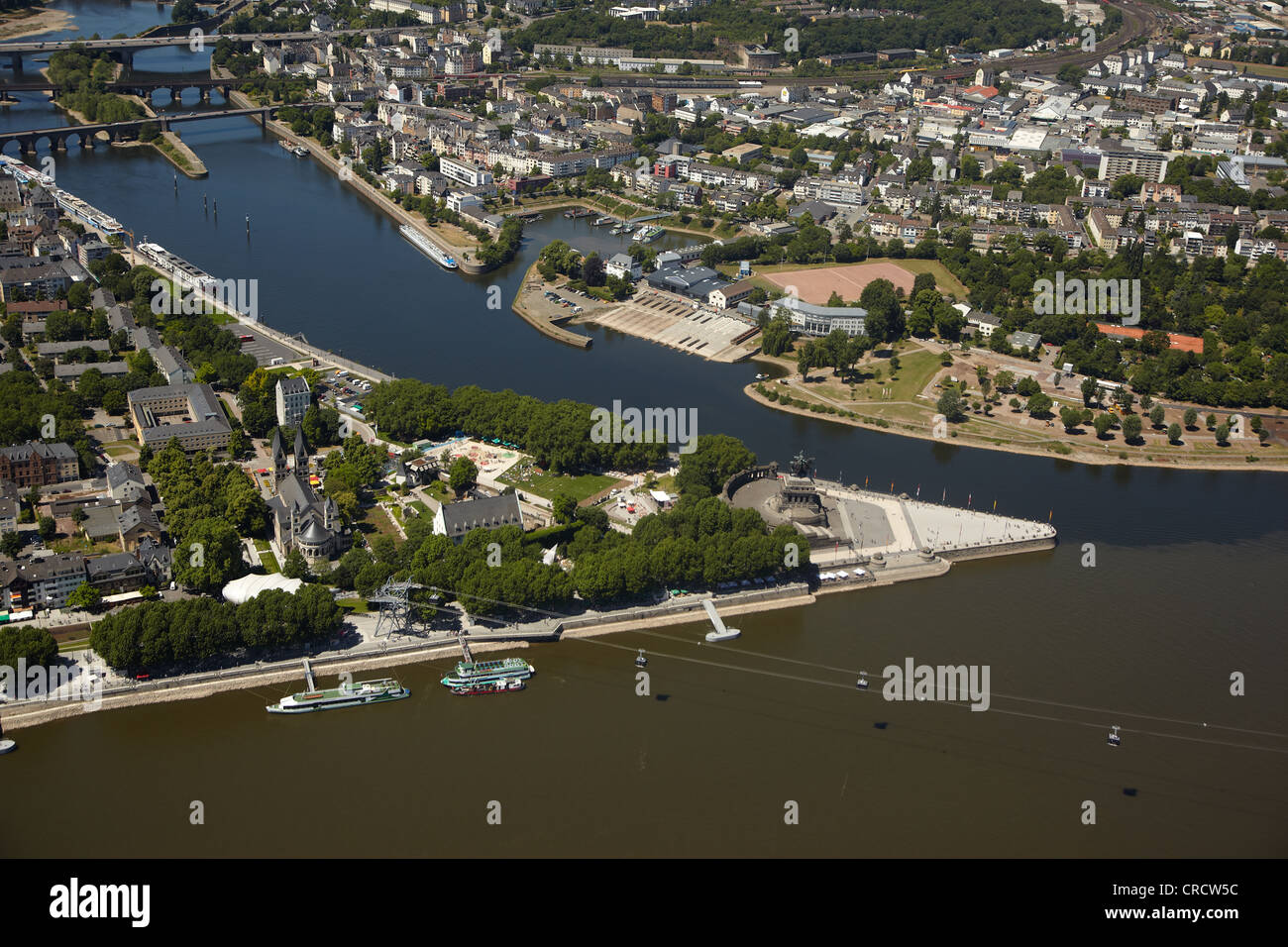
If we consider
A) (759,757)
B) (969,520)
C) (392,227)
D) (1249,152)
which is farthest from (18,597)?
(1249,152)

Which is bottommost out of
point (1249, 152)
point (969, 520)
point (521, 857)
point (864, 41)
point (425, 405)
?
point (521, 857)

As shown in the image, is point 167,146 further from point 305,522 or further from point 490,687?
point 490,687

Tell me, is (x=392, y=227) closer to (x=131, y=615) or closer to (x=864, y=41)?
(x=131, y=615)

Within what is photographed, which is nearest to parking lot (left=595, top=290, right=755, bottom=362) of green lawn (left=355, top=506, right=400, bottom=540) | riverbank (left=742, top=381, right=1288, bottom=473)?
riverbank (left=742, top=381, right=1288, bottom=473)

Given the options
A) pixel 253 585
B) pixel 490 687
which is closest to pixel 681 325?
pixel 253 585

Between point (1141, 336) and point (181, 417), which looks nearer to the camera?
point (181, 417)

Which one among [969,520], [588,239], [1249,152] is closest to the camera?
[969,520]
